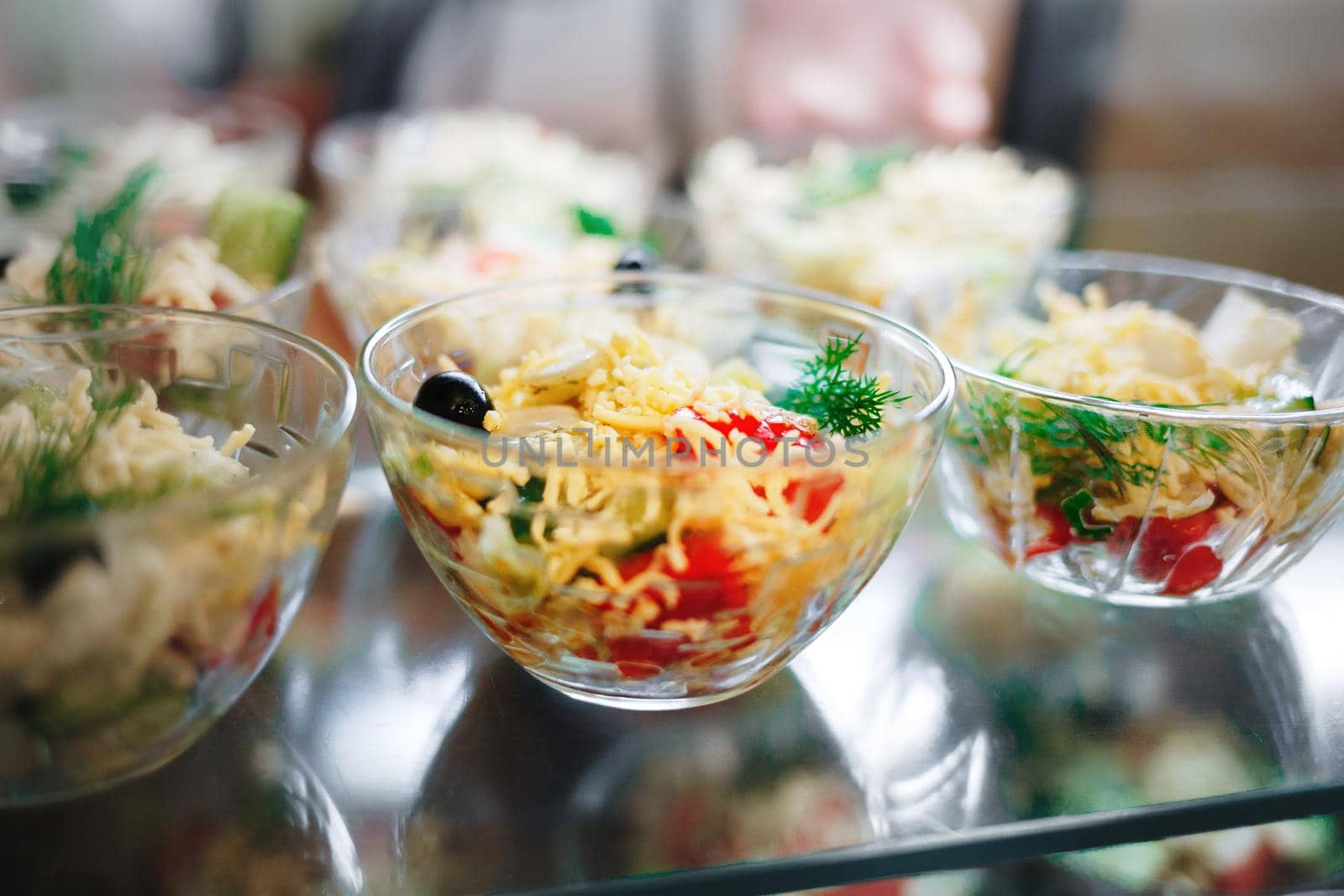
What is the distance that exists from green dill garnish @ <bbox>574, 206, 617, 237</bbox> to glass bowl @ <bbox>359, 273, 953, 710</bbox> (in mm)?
498

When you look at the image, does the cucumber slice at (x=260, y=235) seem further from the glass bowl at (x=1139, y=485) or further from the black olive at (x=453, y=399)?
the glass bowl at (x=1139, y=485)

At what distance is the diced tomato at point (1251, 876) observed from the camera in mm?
578

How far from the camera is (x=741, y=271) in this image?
1.13 metres

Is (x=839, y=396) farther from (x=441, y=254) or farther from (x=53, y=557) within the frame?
(x=441, y=254)

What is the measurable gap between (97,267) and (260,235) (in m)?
0.14

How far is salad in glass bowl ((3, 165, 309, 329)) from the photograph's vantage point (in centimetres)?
74

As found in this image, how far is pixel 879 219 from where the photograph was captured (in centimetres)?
114

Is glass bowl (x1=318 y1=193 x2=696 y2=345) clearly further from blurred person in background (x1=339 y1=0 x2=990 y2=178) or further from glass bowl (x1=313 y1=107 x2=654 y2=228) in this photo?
blurred person in background (x1=339 y1=0 x2=990 y2=178)

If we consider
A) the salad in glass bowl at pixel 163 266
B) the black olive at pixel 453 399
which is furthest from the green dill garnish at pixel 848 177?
the black olive at pixel 453 399

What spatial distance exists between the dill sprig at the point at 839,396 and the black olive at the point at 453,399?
0.19 meters

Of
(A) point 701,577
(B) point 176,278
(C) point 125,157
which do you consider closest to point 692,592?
(A) point 701,577

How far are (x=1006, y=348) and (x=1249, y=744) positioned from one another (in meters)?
0.33

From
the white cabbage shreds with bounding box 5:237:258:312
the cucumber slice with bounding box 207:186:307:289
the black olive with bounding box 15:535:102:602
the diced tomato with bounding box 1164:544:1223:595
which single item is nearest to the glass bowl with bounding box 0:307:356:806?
the black olive with bounding box 15:535:102:602

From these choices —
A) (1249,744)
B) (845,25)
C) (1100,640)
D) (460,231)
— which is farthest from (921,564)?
(845,25)
